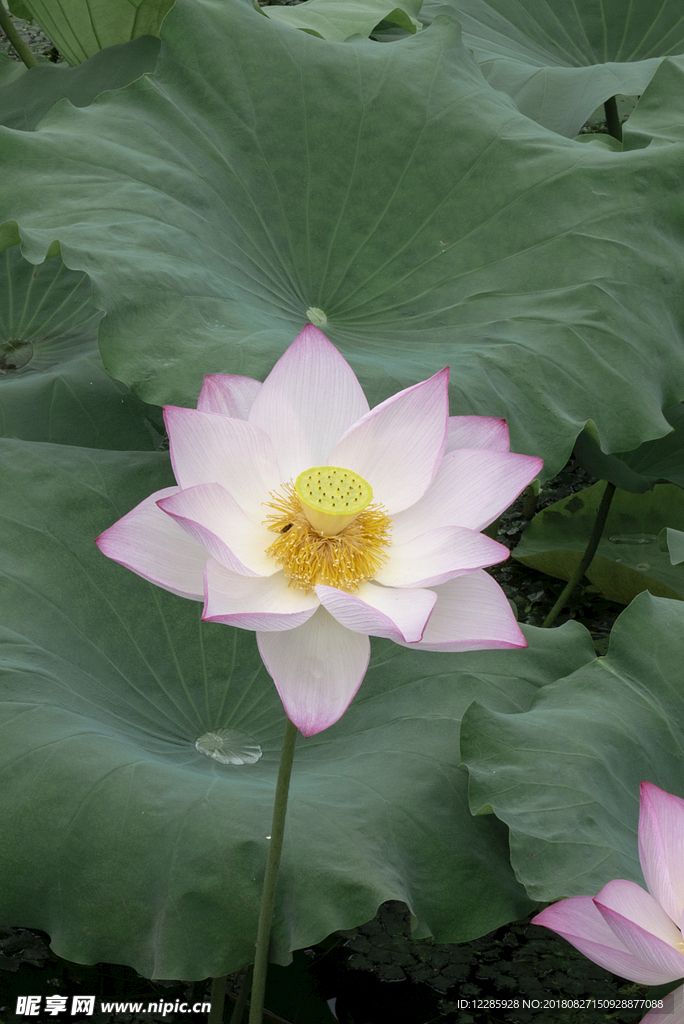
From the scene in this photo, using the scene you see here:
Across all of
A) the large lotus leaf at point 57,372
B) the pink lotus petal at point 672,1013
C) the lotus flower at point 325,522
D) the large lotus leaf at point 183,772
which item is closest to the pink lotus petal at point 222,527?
the lotus flower at point 325,522

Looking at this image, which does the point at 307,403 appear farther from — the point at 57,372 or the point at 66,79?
the point at 66,79

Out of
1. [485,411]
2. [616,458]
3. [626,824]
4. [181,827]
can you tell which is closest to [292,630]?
[181,827]

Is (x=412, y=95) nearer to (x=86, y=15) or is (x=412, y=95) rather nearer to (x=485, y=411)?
(x=485, y=411)

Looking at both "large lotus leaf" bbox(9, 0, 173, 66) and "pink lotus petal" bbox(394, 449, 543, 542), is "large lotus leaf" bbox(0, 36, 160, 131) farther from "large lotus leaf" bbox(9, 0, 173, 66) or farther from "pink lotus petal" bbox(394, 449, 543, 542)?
"pink lotus petal" bbox(394, 449, 543, 542)

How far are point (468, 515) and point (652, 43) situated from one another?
1.83 m

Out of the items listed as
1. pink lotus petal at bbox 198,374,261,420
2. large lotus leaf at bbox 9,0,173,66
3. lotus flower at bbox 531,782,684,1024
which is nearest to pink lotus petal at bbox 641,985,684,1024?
lotus flower at bbox 531,782,684,1024

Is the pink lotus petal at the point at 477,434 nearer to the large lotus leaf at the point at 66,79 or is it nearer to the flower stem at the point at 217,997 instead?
the flower stem at the point at 217,997

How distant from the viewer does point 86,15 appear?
1811mm

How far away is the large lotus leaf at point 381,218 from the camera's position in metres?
1.26

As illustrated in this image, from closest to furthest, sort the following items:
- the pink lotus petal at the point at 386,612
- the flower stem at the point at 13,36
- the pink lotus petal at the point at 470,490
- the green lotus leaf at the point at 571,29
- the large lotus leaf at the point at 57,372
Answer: the pink lotus petal at the point at 386,612 < the pink lotus petal at the point at 470,490 < the large lotus leaf at the point at 57,372 < the flower stem at the point at 13,36 < the green lotus leaf at the point at 571,29

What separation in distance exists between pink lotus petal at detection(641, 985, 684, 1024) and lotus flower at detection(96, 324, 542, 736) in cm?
30

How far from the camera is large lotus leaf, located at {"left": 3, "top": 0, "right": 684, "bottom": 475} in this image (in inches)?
49.6

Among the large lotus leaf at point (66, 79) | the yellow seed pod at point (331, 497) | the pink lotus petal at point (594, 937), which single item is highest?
the large lotus leaf at point (66, 79)

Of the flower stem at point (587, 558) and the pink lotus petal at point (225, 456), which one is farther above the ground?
the pink lotus petal at point (225, 456)
